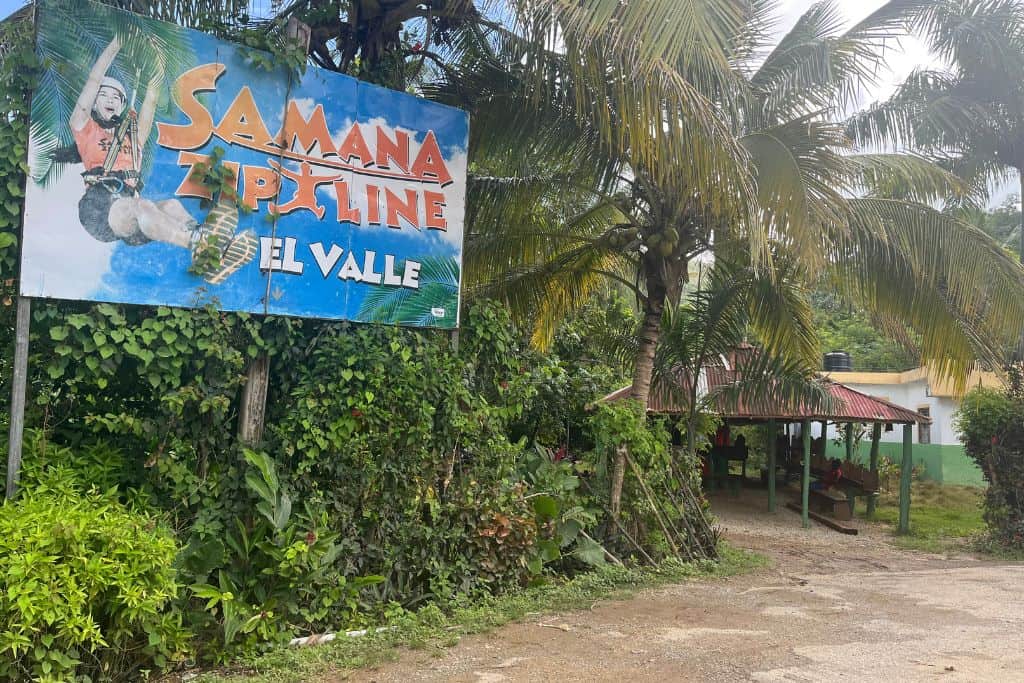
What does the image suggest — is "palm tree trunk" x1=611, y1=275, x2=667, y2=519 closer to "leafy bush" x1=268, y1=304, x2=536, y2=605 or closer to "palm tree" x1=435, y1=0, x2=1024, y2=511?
"palm tree" x1=435, y1=0, x2=1024, y2=511

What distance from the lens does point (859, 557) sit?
11.6m

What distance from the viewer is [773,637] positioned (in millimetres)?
6434

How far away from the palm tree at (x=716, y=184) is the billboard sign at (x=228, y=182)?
3.87 ft

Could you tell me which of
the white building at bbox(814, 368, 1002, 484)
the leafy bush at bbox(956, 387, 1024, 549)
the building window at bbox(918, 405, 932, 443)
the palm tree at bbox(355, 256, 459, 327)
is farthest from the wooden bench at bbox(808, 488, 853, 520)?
the palm tree at bbox(355, 256, 459, 327)

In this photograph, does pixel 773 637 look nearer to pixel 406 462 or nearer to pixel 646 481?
pixel 646 481

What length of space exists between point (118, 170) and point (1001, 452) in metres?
11.7

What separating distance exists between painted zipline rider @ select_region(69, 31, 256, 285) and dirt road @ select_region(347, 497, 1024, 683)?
3295mm

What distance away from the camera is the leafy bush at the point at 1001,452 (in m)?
11.9

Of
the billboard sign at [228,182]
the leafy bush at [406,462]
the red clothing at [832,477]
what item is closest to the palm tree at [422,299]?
A: the billboard sign at [228,182]

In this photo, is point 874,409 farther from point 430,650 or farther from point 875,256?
point 430,650

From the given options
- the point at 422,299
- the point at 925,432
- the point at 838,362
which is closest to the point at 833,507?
the point at 838,362

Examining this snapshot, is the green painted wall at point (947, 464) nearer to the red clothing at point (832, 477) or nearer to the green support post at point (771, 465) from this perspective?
the red clothing at point (832, 477)

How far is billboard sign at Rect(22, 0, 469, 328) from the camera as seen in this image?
5.65 m

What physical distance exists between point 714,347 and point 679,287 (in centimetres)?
183
